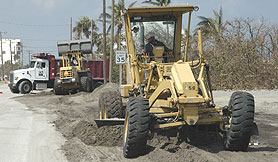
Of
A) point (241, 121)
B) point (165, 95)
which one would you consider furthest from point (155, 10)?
point (241, 121)

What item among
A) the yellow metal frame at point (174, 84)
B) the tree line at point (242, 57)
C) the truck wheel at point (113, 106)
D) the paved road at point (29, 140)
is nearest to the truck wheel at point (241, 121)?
the yellow metal frame at point (174, 84)

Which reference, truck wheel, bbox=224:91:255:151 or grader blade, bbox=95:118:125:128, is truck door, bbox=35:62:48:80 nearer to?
grader blade, bbox=95:118:125:128

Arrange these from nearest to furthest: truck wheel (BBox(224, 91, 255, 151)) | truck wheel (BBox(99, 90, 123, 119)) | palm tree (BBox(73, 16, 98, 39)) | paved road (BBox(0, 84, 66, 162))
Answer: truck wheel (BBox(224, 91, 255, 151)) → paved road (BBox(0, 84, 66, 162)) → truck wheel (BBox(99, 90, 123, 119)) → palm tree (BBox(73, 16, 98, 39))

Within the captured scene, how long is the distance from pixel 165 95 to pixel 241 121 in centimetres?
185

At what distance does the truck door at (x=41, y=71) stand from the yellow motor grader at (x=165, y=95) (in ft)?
64.2

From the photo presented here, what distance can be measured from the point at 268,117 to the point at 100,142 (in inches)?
269

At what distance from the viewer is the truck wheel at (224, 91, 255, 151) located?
21.0 ft

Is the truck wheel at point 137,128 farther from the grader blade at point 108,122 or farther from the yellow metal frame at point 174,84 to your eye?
the grader blade at point 108,122

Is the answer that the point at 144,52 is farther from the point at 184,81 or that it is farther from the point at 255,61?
the point at 255,61

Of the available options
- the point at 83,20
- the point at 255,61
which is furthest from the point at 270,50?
the point at 83,20

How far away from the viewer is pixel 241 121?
6.41 meters

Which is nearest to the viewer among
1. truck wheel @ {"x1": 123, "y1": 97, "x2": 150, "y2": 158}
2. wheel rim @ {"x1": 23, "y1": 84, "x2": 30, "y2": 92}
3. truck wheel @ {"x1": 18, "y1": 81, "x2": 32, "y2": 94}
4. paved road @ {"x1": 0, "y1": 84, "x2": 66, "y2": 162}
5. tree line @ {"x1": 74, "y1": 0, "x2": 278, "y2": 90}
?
truck wheel @ {"x1": 123, "y1": 97, "x2": 150, "y2": 158}

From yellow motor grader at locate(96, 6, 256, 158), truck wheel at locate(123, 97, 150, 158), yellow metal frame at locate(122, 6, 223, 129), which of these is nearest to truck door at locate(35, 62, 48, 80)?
yellow motor grader at locate(96, 6, 256, 158)

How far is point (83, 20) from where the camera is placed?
5809 cm
